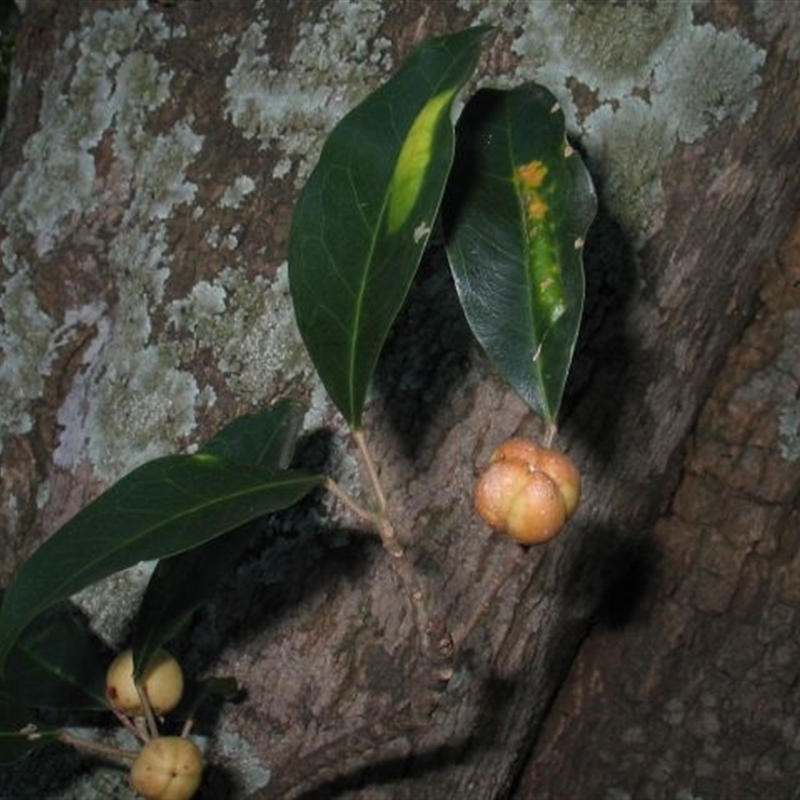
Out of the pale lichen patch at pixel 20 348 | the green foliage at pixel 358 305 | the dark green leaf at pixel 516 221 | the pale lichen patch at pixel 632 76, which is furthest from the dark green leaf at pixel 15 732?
the pale lichen patch at pixel 632 76

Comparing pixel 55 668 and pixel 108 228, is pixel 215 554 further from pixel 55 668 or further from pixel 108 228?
pixel 108 228

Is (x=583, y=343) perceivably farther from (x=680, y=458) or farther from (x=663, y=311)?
(x=680, y=458)

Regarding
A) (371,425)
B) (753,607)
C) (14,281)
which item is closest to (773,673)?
(753,607)

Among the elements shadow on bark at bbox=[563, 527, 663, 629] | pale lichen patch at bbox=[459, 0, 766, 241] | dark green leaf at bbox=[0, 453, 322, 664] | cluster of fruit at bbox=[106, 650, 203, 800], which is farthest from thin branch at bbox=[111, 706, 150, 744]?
pale lichen patch at bbox=[459, 0, 766, 241]

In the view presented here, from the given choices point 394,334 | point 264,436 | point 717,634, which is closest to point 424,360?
point 394,334

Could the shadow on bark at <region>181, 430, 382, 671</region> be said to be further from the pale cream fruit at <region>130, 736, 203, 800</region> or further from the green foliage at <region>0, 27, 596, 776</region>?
the pale cream fruit at <region>130, 736, 203, 800</region>

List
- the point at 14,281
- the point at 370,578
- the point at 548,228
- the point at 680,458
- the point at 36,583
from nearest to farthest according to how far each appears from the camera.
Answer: the point at 36,583 → the point at 548,228 → the point at 370,578 → the point at 14,281 → the point at 680,458
